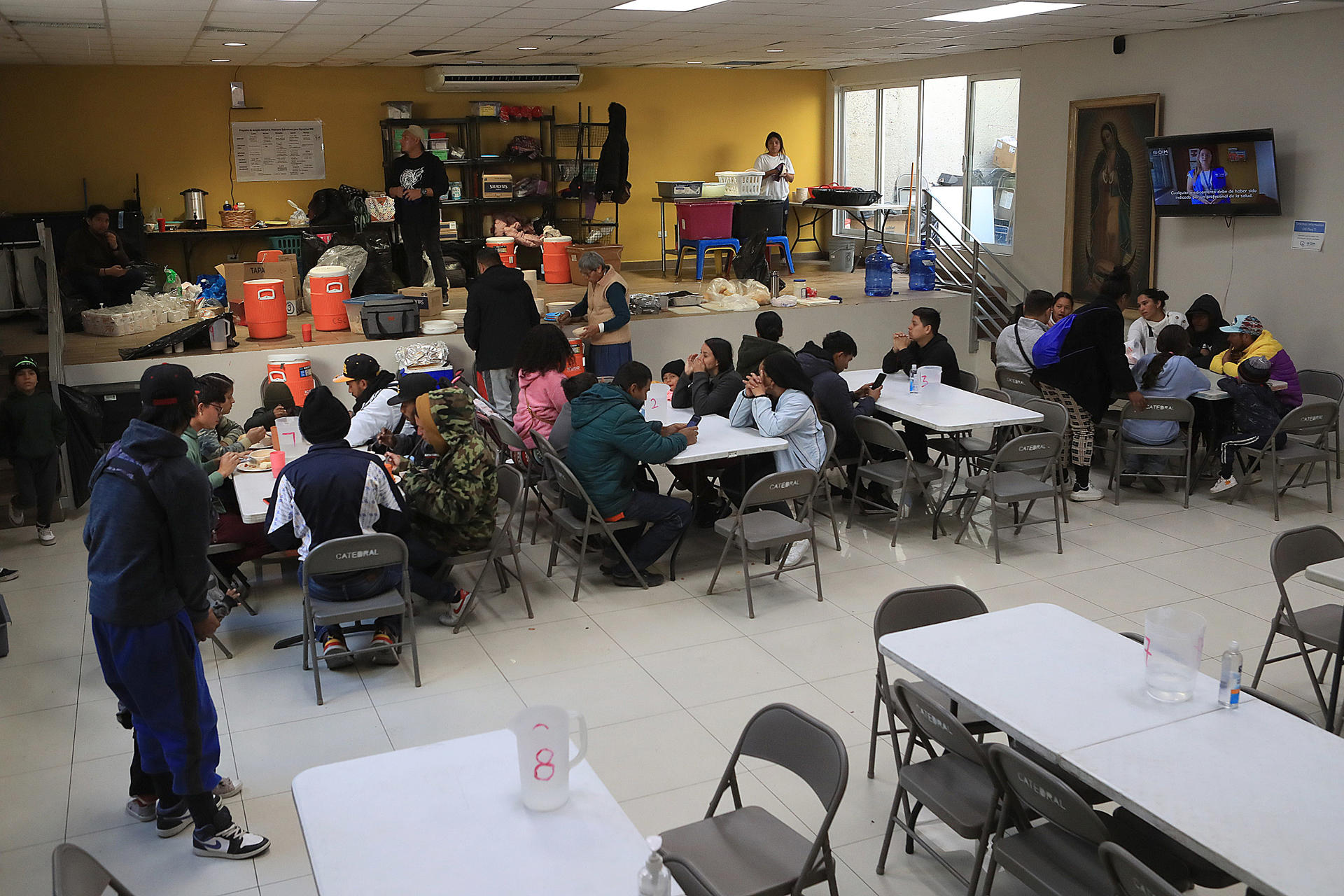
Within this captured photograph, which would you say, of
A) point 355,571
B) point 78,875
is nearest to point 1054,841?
point 78,875

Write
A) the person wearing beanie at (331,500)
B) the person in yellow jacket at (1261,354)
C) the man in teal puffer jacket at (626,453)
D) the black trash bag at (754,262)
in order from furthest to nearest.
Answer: the black trash bag at (754,262)
the person in yellow jacket at (1261,354)
the man in teal puffer jacket at (626,453)
the person wearing beanie at (331,500)

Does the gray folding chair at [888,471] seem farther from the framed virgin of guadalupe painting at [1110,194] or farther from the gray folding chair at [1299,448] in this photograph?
the framed virgin of guadalupe painting at [1110,194]

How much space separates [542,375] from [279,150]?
6984 millimetres

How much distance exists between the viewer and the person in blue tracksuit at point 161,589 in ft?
10.5

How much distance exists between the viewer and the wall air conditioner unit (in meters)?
11.5

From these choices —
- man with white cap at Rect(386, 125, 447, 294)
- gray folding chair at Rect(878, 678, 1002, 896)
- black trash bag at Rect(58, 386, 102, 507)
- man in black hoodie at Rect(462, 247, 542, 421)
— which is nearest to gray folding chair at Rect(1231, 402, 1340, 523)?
gray folding chair at Rect(878, 678, 1002, 896)

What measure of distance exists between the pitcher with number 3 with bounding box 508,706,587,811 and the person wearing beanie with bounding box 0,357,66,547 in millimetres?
5338

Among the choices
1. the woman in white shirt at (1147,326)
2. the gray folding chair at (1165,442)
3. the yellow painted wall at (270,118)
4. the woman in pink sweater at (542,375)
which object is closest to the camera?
the woman in pink sweater at (542,375)

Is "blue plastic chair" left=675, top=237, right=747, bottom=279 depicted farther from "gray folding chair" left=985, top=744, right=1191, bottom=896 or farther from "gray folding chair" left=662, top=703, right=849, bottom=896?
"gray folding chair" left=985, top=744, right=1191, bottom=896

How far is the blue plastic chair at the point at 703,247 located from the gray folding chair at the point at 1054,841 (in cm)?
905

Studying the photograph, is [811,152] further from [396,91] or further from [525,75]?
[396,91]

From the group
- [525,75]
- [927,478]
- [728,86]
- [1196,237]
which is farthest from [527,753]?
[728,86]

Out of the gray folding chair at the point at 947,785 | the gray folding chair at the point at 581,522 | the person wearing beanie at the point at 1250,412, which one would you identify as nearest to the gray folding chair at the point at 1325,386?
the person wearing beanie at the point at 1250,412

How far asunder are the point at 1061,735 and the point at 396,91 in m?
11.1
